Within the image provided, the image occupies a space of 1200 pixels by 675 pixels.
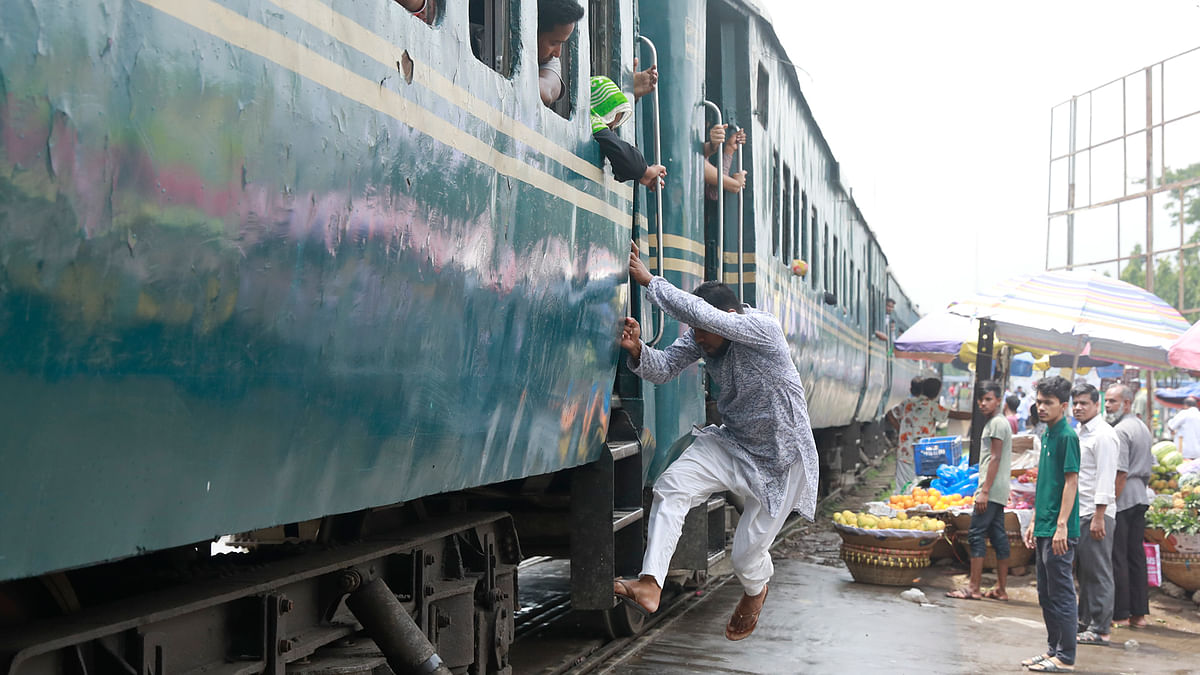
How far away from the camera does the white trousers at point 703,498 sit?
471 centimetres

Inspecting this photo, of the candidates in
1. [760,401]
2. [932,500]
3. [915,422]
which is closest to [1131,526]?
[932,500]

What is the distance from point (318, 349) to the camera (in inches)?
104

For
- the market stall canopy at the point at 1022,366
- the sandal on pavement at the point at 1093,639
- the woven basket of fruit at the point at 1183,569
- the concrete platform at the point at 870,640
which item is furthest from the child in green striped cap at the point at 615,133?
the market stall canopy at the point at 1022,366

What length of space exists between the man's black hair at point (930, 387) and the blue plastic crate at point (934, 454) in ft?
1.78

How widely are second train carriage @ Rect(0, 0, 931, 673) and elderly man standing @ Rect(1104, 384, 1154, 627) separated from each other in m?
4.53

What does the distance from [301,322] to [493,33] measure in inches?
67.9

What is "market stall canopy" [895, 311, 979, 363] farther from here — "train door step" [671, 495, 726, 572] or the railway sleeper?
the railway sleeper

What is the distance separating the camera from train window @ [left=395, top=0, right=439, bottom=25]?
126 inches

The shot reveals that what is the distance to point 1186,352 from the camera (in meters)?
10.1

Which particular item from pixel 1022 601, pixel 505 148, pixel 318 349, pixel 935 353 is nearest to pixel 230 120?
pixel 318 349

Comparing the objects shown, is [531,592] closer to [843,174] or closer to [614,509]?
[614,509]

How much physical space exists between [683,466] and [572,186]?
1.28 meters

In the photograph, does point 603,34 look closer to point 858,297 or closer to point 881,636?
point 881,636

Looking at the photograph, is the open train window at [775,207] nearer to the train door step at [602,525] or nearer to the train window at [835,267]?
the train door step at [602,525]
